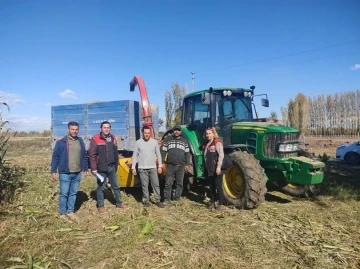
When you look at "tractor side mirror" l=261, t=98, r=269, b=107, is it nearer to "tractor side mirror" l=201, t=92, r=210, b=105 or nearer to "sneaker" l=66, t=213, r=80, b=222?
"tractor side mirror" l=201, t=92, r=210, b=105

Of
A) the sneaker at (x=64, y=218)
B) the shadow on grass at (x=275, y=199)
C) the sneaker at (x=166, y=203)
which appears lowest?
the shadow on grass at (x=275, y=199)

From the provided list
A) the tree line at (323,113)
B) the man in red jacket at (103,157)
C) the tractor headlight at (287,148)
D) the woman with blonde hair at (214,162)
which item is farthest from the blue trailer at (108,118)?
the tree line at (323,113)

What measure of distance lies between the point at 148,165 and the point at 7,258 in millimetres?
2999

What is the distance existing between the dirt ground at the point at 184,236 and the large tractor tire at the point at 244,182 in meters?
0.21

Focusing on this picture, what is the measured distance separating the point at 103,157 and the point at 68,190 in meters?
0.88

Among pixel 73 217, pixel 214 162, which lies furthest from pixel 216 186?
pixel 73 217

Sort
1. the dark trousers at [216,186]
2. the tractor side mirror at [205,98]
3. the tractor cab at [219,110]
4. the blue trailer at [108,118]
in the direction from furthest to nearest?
the blue trailer at [108,118], the tractor cab at [219,110], the tractor side mirror at [205,98], the dark trousers at [216,186]

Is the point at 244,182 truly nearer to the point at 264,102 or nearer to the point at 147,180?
the point at 147,180

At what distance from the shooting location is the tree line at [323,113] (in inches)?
1387

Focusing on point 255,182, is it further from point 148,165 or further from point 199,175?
point 148,165

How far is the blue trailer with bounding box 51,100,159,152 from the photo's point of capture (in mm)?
9719

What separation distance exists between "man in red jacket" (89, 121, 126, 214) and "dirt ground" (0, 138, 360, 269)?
1.82ft

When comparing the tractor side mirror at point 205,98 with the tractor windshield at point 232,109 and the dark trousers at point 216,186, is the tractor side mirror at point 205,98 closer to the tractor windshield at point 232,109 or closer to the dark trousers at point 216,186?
the tractor windshield at point 232,109

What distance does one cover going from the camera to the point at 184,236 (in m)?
4.59
